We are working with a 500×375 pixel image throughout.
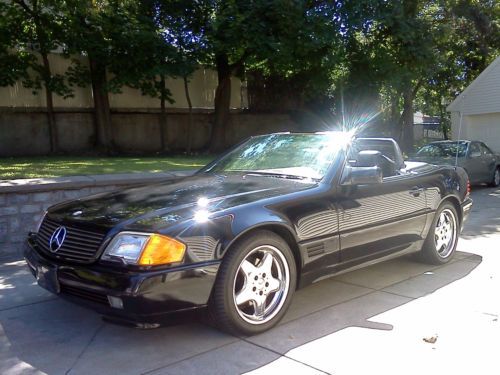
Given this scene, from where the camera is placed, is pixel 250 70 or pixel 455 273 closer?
pixel 455 273

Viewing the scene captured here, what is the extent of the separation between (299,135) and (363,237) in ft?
4.42

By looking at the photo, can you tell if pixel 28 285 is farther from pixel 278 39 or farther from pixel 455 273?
pixel 278 39

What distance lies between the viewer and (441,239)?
18.9 feet

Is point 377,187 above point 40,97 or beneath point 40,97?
beneath

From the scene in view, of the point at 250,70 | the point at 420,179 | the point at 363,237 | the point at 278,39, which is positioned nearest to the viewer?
the point at 363,237

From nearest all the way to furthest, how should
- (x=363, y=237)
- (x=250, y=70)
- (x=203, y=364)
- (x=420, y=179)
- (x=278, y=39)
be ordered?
1. (x=203, y=364)
2. (x=363, y=237)
3. (x=420, y=179)
4. (x=278, y=39)
5. (x=250, y=70)

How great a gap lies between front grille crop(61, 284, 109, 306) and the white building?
1885 centimetres

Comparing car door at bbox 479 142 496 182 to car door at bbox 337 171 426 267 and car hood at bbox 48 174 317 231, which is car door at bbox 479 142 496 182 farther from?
car hood at bbox 48 174 317 231

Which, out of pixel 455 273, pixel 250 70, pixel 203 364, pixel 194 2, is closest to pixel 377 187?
pixel 455 273

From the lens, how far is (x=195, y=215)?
3.57 m

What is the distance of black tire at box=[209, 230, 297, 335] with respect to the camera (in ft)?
11.6

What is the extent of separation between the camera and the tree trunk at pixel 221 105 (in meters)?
17.5

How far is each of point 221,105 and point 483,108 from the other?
10.8 meters

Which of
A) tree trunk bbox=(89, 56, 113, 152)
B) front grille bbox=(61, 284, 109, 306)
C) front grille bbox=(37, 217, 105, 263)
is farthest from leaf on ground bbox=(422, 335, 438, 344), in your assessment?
tree trunk bbox=(89, 56, 113, 152)
